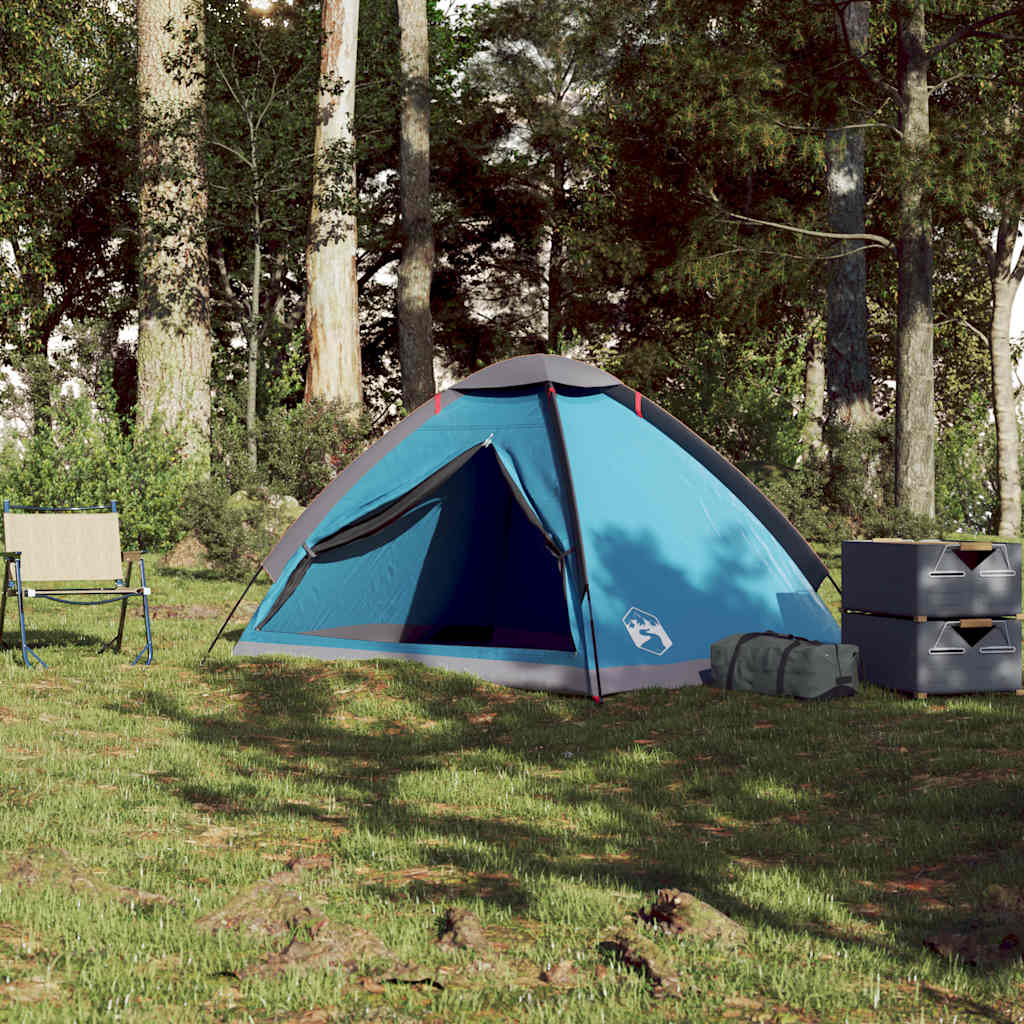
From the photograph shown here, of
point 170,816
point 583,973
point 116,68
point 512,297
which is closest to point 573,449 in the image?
point 170,816

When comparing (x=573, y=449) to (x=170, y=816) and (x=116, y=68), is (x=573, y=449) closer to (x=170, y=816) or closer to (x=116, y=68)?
(x=170, y=816)

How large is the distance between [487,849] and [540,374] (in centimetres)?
434

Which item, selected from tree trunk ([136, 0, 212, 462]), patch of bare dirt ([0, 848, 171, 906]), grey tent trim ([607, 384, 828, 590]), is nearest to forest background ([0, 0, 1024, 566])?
tree trunk ([136, 0, 212, 462])

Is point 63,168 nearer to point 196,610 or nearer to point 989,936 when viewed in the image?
point 196,610

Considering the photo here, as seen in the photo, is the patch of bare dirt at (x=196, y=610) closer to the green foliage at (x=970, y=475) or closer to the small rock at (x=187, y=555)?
the small rock at (x=187, y=555)

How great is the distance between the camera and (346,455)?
54.4 feet

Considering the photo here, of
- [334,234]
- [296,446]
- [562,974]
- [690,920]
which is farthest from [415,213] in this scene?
[562,974]

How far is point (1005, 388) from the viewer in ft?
77.2

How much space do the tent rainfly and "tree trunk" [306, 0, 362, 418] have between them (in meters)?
7.81

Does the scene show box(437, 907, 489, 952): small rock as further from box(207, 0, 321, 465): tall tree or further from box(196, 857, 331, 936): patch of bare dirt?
box(207, 0, 321, 465): tall tree

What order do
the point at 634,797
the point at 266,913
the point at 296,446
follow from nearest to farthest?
the point at 266,913
the point at 634,797
the point at 296,446

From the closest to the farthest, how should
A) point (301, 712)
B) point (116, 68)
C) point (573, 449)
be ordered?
point (301, 712)
point (573, 449)
point (116, 68)

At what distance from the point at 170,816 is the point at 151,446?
1174 cm

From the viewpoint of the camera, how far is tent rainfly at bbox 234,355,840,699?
8141mm
